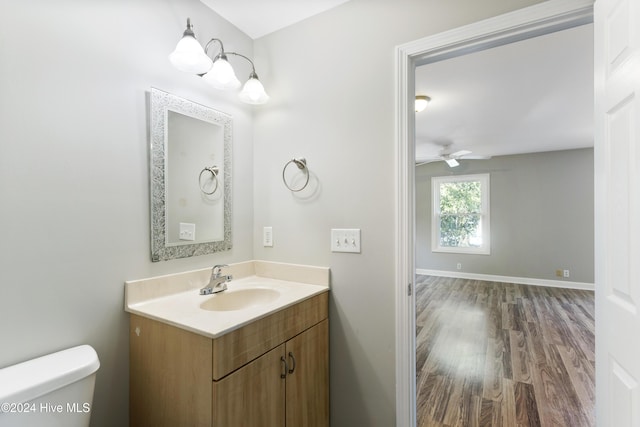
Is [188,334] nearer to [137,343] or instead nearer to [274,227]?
[137,343]

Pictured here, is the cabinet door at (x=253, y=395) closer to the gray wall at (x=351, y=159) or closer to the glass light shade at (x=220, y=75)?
the gray wall at (x=351, y=159)

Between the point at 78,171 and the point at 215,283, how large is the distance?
0.73 meters

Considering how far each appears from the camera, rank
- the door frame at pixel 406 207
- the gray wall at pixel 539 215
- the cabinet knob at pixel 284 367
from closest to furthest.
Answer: the cabinet knob at pixel 284 367, the door frame at pixel 406 207, the gray wall at pixel 539 215

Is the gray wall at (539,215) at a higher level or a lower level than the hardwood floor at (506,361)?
higher

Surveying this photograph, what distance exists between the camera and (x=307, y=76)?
5.38ft

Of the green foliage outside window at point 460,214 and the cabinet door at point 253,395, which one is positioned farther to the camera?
the green foliage outside window at point 460,214

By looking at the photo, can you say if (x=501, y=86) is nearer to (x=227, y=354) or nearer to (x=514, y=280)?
(x=227, y=354)

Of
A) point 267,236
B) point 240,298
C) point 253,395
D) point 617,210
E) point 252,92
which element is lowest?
point 253,395

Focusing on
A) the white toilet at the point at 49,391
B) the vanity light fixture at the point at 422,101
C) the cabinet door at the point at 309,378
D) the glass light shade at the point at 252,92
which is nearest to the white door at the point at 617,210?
the cabinet door at the point at 309,378

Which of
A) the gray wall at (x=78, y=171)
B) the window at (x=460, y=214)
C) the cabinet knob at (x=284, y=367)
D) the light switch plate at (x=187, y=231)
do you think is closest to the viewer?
the gray wall at (x=78, y=171)

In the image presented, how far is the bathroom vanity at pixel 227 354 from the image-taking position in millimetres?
979

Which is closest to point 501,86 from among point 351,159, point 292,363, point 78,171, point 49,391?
point 351,159

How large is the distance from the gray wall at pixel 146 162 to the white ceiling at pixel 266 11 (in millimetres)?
48

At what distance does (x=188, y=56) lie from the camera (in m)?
1.26
